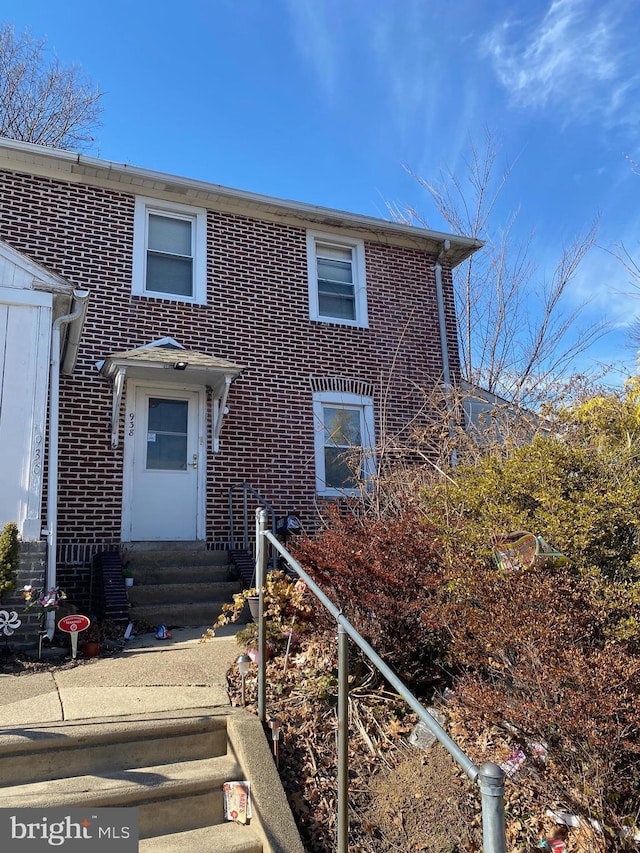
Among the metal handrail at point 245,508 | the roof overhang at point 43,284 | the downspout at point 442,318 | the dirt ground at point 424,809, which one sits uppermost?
the downspout at point 442,318

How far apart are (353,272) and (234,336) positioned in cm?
257

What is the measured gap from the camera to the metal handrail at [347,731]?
75.6 inches

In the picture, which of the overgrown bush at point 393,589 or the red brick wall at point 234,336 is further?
the red brick wall at point 234,336

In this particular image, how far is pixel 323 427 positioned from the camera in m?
9.78

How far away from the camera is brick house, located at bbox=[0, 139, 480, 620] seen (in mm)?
8383

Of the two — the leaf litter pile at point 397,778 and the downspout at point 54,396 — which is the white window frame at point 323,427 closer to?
the downspout at point 54,396

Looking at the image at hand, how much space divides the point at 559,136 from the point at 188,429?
9.97 meters

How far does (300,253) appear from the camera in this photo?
34.1 feet

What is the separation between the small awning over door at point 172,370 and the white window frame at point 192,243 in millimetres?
855

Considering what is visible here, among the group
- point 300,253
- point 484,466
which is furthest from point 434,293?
point 484,466

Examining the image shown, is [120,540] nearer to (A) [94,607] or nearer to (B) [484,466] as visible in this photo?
(A) [94,607]

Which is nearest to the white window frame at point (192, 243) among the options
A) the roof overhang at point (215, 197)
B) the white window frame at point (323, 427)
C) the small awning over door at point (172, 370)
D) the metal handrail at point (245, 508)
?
the roof overhang at point (215, 197)

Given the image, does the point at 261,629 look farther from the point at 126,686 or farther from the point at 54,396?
the point at 54,396

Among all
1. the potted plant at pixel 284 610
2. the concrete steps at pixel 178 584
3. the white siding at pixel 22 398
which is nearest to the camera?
the potted plant at pixel 284 610
